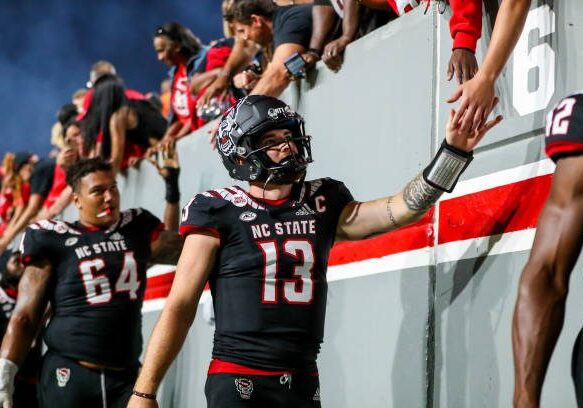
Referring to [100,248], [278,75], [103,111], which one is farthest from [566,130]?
[103,111]

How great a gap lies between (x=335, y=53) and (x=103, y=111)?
3.14m

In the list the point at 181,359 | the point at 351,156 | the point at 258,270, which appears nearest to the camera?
the point at 258,270

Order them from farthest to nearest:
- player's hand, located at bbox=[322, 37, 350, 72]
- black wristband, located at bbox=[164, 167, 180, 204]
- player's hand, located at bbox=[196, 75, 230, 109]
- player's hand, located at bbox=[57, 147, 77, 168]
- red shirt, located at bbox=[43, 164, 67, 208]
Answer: red shirt, located at bbox=[43, 164, 67, 208], player's hand, located at bbox=[57, 147, 77, 168], player's hand, located at bbox=[196, 75, 230, 109], black wristband, located at bbox=[164, 167, 180, 204], player's hand, located at bbox=[322, 37, 350, 72]

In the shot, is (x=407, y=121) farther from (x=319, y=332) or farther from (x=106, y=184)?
(x=106, y=184)

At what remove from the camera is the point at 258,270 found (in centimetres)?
288

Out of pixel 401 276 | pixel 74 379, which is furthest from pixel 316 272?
pixel 74 379

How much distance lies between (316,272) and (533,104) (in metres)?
0.99

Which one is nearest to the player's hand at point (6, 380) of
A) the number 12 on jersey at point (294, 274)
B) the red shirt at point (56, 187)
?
the number 12 on jersey at point (294, 274)

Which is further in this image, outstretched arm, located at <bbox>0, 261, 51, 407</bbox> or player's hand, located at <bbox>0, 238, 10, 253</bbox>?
player's hand, located at <bbox>0, 238, 10, 253</bbox>

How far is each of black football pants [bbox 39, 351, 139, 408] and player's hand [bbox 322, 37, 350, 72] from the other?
1.90m

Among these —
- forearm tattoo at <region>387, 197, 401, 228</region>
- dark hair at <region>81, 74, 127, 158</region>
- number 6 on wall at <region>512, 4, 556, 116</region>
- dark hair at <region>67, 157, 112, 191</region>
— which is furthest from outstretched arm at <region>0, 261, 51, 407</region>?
number 6 on wall at <region>512, 4, 556, 116</region>

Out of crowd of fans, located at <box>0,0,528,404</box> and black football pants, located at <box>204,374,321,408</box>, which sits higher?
crowd of fans, located at <box>0,0,528,404</box>

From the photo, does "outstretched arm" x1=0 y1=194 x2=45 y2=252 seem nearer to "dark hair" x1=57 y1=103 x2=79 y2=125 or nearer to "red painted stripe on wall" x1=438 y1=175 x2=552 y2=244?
"dark hair" x1=57 y1=103 x2=79 y2=125

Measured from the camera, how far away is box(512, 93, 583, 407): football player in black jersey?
1905mm
